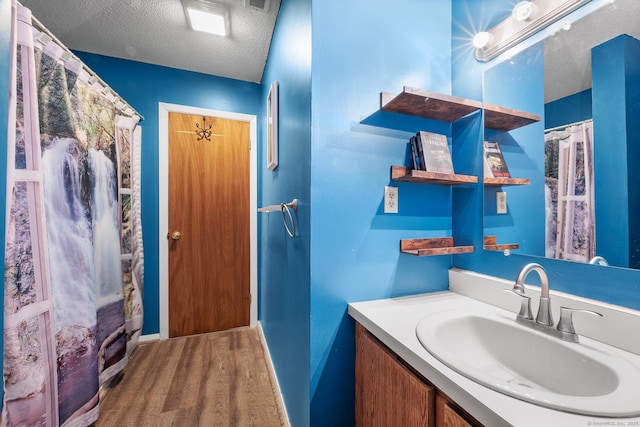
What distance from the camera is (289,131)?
53.0 inches

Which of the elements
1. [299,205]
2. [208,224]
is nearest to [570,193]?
[299,205]

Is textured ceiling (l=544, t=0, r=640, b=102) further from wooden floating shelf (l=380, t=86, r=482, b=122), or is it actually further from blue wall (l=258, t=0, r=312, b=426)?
blue wall (l=258, t=0, r=312, b=426)

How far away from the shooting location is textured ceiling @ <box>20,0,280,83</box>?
1698 mm

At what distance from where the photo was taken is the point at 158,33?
1931mm

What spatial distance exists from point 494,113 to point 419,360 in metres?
1.06

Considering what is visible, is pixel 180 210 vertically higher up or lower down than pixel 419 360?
higher up

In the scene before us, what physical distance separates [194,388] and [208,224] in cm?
133

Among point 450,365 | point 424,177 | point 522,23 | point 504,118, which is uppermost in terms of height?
point 522,23

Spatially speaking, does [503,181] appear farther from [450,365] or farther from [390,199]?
[450,365]

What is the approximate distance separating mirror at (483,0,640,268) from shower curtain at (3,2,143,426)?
78.3 inches

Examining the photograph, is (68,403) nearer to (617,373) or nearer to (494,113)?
(617,373)

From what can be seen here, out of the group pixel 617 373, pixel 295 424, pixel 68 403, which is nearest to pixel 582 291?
pixel 617 373

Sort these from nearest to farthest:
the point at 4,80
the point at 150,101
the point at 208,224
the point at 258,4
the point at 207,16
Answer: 1. the point at 4,80
2. the point at 258,4
3. the point at 207,16
4. the point at 150,101
5. the point at 208,224

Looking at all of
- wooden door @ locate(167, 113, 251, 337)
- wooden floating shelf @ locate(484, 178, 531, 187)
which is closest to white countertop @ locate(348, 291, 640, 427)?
wooden floating shelf @ locate(484, 178, 531, 187)
